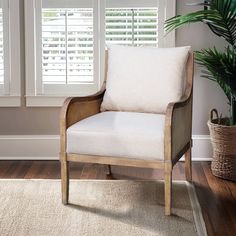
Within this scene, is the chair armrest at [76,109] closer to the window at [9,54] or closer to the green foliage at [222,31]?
the green foliage at [222,31]

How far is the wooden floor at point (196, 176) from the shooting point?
2.59 m

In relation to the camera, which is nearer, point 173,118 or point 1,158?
point 173,118

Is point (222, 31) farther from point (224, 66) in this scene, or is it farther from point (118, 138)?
point (118, 138)

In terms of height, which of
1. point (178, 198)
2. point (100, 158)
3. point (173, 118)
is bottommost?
point (178, 198)

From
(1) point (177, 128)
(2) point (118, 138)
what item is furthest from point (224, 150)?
(2) point (118, 138)

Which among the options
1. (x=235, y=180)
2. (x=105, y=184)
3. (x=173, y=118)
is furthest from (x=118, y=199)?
(x=235, y=180)

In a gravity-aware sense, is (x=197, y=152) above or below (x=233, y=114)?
below

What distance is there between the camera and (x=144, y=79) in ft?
9.79

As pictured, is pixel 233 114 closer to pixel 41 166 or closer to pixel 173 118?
pixel 173 118

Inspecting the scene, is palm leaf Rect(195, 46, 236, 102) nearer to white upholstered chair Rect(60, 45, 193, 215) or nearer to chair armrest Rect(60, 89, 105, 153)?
white upholstered chair Rect(60, 45, 193, 215)

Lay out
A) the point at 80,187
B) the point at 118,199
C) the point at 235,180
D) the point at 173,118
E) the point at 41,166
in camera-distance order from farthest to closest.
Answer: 1. the point at 41,166
2. the point at 235,180
3. the point at 80,187
4. the point at 118,199
5. the point at 173,118

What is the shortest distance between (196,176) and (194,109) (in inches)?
23.2

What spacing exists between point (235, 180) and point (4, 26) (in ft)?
6.44

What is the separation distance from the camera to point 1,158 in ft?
12.1
